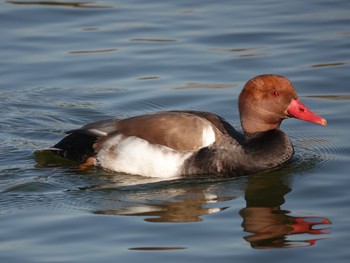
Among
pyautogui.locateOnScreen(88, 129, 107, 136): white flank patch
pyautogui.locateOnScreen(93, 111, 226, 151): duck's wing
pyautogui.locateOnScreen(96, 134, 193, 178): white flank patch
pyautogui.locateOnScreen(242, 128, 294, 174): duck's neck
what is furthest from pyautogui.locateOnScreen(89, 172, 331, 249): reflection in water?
pyautogui.locateOnScreen(88, 129, 107, 136): white flank patch

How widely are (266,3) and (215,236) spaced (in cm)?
809

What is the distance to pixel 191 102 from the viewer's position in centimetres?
1139

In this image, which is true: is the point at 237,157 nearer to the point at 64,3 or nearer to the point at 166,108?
the point at 166,108

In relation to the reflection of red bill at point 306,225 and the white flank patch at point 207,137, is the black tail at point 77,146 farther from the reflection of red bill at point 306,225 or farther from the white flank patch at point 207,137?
the reflection of red bill at point 306,225

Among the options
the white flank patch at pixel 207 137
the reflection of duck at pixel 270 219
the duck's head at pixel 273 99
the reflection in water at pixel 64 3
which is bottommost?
the reflection of duck at pixel 270 219

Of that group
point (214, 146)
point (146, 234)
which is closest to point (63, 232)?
point (146, 234)

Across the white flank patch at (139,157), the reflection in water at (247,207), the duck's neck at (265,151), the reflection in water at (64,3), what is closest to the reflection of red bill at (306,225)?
the reflection in water at (247,207)

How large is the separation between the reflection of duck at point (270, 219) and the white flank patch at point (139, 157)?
741 millimetres

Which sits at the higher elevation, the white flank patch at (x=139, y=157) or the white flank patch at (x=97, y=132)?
the white flank patch at (x=97, y=132)

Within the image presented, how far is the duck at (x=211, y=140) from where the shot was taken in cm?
914

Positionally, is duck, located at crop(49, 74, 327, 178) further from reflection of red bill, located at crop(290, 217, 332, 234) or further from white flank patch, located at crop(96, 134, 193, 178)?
reflection of red bill, located at crop(290, 217, 332, 234)

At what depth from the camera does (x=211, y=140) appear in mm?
9156

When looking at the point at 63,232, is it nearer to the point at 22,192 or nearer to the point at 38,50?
the point at 22,192

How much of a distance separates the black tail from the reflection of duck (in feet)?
5.42
